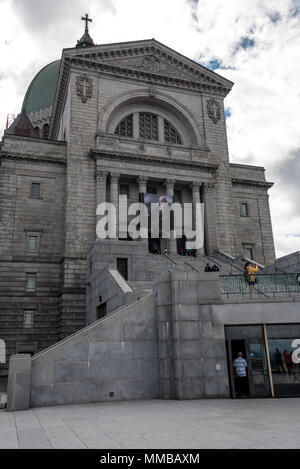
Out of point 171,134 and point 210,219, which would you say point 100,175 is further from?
point 210,219

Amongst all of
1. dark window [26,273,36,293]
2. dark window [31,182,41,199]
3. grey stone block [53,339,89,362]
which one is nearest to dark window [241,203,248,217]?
dark window [31,182,41,199]

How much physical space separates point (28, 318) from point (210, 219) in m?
18.6

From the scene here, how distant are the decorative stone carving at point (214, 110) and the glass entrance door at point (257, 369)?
31.6 metres

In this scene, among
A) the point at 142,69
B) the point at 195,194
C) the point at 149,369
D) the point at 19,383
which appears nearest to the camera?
the point at 19,383

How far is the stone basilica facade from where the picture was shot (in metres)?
32.3

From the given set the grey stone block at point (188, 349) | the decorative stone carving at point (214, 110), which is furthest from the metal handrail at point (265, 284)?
the decorative stone carving at point (214, 110)

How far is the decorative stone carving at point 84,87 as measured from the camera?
125ft

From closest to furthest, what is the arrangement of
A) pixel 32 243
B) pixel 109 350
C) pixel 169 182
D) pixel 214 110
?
pixel 109 350 → pixel 32 243 → pixel 169 182 → pixel 214 110

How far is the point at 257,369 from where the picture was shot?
15.3m

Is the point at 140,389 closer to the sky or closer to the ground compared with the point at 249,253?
closer to the ground

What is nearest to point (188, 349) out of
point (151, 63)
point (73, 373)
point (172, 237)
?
point (73, 373)

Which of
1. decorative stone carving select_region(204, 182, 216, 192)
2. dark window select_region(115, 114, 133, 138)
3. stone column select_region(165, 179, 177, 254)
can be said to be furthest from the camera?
dark window select_region(115, 114, 133, 138)

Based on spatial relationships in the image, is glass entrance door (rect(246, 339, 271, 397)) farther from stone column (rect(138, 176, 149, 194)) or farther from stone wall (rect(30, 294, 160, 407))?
stone column (rect(138, 176, 149, 194))

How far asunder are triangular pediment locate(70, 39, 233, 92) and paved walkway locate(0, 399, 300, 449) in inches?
1359
